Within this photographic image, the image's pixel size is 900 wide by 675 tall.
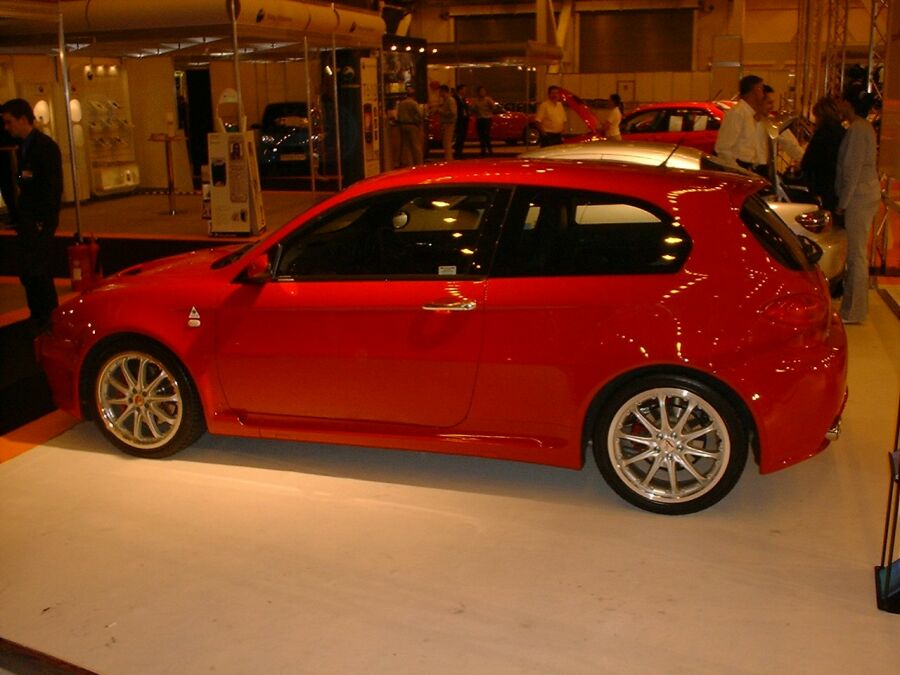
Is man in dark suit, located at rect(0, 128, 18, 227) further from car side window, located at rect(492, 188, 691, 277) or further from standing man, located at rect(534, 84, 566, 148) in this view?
standing man, located at rect(534, 84, 566, 148)

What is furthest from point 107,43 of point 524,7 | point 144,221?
point 524,7

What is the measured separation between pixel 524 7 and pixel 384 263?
113ft

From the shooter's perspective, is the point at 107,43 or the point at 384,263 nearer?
the point at 384,263

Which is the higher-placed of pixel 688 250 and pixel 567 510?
pixel 688 250

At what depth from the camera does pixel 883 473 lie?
16.5 ft

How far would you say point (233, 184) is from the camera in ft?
35.2

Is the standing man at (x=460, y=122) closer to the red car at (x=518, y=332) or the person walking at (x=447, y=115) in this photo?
the person walking at (x=447, y=115)

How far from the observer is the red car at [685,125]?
18.0 m

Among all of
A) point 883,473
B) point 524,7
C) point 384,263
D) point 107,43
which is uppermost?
point 524,7

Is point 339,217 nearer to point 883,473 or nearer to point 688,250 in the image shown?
point 688,250

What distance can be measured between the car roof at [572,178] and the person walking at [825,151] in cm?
371

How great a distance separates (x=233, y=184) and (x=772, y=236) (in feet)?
24.1

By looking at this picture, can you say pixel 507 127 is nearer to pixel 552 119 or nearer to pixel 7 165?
pixel 552 119

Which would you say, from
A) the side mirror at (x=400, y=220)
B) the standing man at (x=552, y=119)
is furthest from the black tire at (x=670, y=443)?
the standing man at (x=552, y=119)
